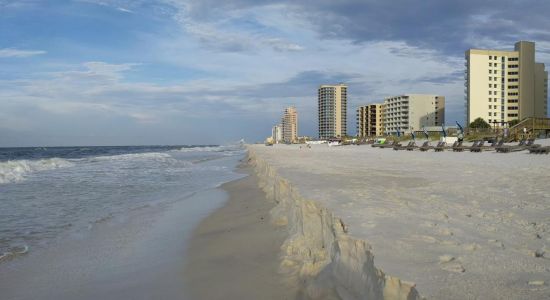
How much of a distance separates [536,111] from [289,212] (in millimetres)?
117020

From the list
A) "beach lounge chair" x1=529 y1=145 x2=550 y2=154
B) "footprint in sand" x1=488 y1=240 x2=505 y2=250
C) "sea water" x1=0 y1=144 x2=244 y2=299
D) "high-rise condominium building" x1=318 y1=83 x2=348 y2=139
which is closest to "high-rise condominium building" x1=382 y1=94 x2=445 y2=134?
"high-rise condominium building" x1=318 y1=83 x2=348 y2=139

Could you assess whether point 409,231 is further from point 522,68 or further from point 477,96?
point 522,68

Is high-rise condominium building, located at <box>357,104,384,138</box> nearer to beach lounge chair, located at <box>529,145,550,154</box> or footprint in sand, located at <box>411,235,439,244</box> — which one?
beach lounge chair, located at <box>529,145,550,154</box>

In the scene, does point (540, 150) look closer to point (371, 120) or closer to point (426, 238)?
point (426, 238)

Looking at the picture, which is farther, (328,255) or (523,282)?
(328,255)

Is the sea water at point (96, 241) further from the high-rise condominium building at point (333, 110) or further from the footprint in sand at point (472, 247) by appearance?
the high-rise condominium building at point (333, 110)

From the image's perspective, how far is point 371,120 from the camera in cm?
14038

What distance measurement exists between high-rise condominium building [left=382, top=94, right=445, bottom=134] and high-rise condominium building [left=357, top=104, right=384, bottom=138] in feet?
33.9

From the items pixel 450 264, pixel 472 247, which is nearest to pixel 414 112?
pixel 472 247

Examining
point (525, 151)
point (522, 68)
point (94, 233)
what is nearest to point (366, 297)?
point (94, 233)

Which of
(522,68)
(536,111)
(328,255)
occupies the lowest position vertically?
(328,255)

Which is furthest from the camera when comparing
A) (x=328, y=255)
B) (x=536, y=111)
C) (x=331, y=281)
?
(x=536, y=111)

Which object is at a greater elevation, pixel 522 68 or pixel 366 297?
pixel 522 68

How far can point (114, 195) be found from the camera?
12758 millimetres
